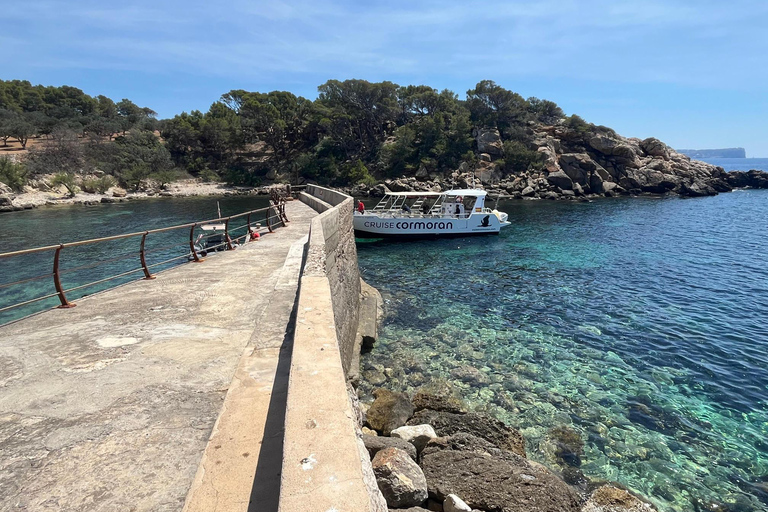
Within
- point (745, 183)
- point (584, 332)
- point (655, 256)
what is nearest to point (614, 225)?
point (655, 256)

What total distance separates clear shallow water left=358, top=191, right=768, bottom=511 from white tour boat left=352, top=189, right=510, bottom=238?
13.0ft

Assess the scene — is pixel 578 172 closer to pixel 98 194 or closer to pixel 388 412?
pixel 388 412

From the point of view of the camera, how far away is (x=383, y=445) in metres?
4.93

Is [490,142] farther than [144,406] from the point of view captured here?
Yes

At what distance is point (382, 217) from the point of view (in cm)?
2536

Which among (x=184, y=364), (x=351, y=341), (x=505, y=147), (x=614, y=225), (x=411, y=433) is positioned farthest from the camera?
(x=505, y=147)

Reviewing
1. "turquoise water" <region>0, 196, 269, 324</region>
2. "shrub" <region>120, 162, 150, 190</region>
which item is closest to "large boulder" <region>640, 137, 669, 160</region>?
"turquoise water" <region>0, 196, 269, 324</region>

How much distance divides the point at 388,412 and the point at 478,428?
1505 mm

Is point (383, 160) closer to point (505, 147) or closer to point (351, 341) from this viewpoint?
point (505, 147)

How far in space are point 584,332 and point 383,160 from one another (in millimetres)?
52701

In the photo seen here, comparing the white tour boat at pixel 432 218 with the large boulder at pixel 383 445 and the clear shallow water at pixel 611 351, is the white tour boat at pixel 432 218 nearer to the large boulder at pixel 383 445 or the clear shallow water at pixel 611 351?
the clear shallow water at pixel 611 351

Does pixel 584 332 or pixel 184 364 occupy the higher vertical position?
pixel 184 364

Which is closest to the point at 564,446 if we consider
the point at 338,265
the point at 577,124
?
the point at 338,265

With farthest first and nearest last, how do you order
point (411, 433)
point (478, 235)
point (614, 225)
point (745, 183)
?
1. point (745, 183)
2. point (614, 225)
3. point (478, 235)
4. point (411, 433)
